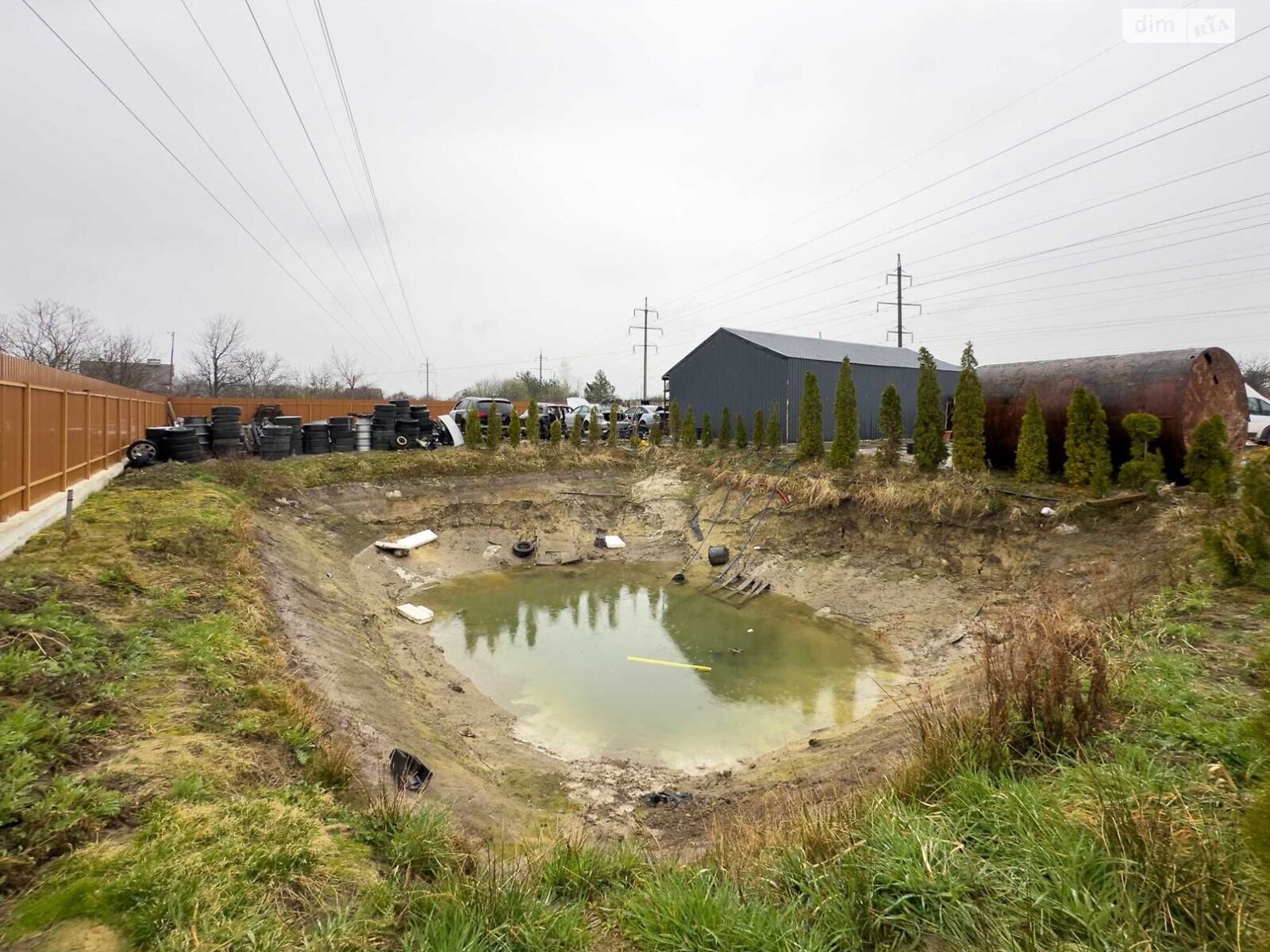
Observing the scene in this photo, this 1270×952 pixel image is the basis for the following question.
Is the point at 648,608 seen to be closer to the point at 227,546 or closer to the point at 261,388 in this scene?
A: the point at 227,546

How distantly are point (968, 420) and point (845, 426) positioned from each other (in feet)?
10.2

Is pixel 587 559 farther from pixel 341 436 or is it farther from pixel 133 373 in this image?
pixel 133 373

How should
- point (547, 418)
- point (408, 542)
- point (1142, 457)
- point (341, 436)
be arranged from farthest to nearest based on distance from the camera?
1. point (547, 418)
2. point (341, 436)
3. point (408, 542)
4. point (1142, 457)

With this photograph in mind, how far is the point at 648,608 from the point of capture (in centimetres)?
1256

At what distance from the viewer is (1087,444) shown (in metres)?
10.4

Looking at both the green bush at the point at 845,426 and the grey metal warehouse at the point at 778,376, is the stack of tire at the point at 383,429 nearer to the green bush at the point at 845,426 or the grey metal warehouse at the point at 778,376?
the grey metal warehouse at the point at 778,376

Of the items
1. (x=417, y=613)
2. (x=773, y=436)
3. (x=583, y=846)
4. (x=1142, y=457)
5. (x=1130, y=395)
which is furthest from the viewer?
(x=773, y=436)

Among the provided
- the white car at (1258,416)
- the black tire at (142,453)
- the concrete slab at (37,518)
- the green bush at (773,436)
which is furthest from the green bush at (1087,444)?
the black tire at (142,453)

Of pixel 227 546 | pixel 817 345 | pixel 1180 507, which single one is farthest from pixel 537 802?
pixel 817 345

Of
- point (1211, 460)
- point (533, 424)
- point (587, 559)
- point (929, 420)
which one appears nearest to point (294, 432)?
point (533, 424)

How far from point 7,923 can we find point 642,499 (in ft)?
55.3

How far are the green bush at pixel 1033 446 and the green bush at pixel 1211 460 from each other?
2.36 m

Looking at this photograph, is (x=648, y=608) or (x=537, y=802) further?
(x=648, y=608)

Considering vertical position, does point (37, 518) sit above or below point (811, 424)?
below
